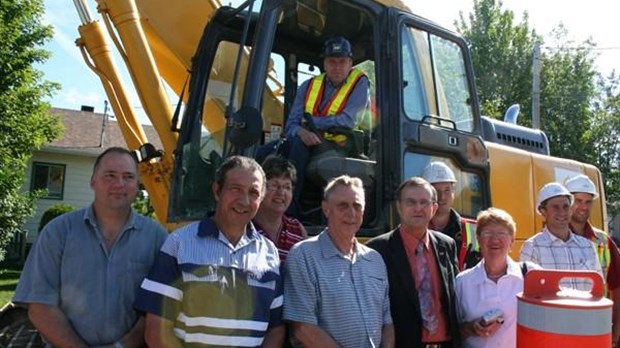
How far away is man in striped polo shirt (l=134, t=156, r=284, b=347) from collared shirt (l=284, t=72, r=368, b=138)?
4.98ft

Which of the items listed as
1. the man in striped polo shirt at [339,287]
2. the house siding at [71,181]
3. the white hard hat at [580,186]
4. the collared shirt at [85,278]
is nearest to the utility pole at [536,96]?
the house siding at [71,181]

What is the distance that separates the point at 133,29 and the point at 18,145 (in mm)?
8574

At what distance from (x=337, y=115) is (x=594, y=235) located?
1.96 metres

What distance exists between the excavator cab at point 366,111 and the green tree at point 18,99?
28.7ft

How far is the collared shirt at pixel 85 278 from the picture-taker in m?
2.62

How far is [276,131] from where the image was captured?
5.06m

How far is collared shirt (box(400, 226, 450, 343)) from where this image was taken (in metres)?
3.02

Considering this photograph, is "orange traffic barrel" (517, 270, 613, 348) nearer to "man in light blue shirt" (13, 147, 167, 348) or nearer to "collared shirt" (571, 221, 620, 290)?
"man in light blue shirt" (13, 147, 167, 348)

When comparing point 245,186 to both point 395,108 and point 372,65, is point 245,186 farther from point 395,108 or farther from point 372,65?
point 372,65

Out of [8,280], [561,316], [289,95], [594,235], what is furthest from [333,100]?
[8,280]

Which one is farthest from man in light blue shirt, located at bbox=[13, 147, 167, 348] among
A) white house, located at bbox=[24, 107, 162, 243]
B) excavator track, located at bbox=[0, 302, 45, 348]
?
white house, located at bbox=[24, 107, 162, 243]

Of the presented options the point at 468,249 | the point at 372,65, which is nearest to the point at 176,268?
the point at 468,249

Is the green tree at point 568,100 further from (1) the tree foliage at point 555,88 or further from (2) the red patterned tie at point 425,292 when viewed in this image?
(2) the red patterned tie at point 425,292

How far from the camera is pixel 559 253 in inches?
154
